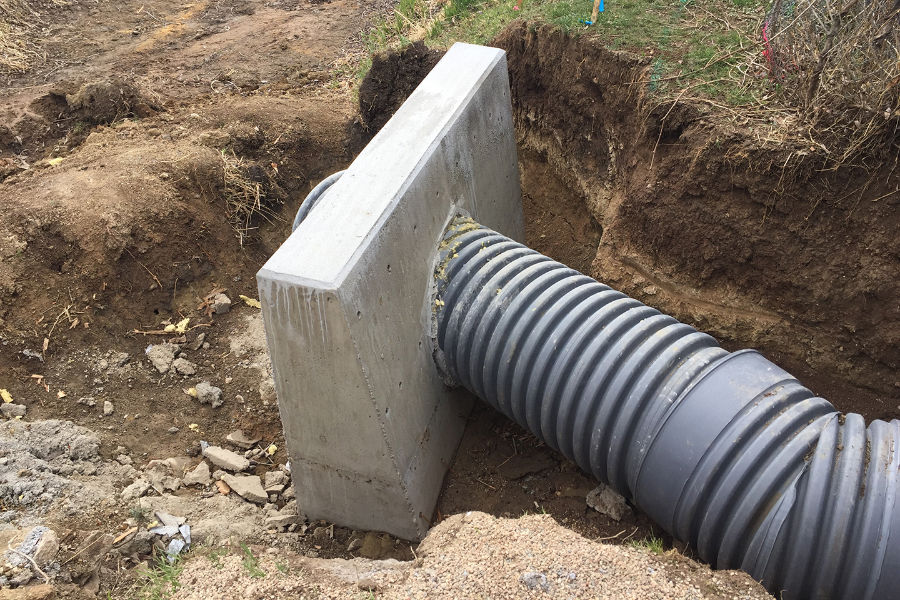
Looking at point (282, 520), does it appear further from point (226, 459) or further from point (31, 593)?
point (31, 593)

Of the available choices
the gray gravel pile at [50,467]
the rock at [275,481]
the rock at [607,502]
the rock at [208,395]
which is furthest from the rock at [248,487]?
the rock at [607,502]

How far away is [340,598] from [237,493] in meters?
1.45

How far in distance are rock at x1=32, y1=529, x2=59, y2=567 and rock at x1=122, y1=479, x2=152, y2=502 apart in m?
0.45

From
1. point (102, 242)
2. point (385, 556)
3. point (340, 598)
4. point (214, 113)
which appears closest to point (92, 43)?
point (214, 113)

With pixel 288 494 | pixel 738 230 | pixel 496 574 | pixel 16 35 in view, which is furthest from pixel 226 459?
pixel 16 35

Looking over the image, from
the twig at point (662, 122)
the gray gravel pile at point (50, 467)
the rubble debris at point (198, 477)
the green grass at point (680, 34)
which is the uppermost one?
the green grass at point (680, 34)

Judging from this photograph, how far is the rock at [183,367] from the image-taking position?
4.39 meters

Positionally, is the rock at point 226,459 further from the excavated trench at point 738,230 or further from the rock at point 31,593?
the excavated trench at point 738,230

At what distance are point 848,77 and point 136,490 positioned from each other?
13.4ft

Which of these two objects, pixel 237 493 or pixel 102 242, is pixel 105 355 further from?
pixel 237 493

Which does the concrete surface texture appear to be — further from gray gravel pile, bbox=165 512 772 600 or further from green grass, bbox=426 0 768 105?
green grass, bbox=426 0 768 105

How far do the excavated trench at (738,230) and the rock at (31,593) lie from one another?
3237mm

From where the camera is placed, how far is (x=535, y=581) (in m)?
2.27

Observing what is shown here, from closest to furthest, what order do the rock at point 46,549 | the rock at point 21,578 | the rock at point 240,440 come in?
the rock at point 21,578 → the rock at point 46,549 → the rock at point 240,440
